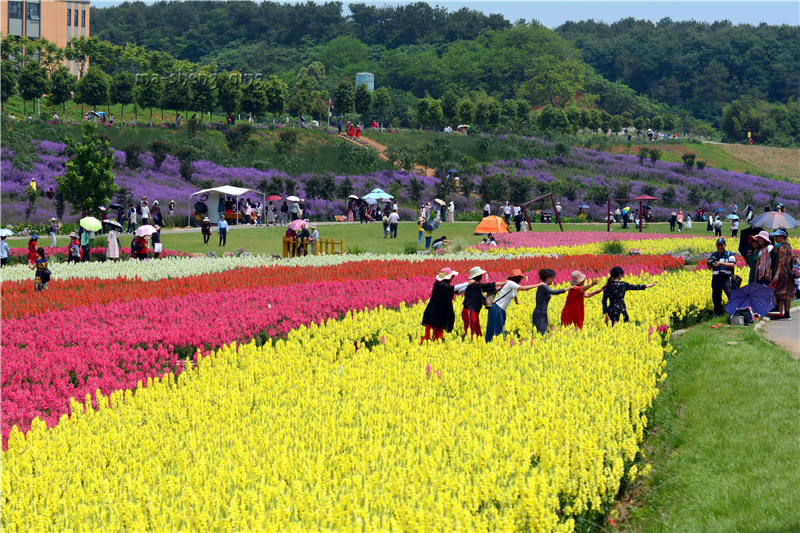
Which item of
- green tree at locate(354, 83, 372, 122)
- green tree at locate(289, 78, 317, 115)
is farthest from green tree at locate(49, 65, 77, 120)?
green tree at locate(354, 83, 372, 122)

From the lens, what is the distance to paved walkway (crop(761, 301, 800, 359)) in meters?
10.8

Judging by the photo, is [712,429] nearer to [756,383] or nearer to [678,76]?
[756,383]

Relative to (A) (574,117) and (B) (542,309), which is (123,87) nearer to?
(A) (574,117)

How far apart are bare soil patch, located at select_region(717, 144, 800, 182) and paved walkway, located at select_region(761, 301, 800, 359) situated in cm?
8565

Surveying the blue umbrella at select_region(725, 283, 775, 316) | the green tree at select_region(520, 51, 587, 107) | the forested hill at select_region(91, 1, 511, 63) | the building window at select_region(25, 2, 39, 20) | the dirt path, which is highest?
the forested hill at select_region(91, 1, 511, 63)

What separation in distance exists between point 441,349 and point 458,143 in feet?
209

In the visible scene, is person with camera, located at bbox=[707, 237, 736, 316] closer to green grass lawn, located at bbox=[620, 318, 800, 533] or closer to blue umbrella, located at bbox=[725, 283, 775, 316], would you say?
blue umbrella, located at bbox=[725, 283, 775, 316]

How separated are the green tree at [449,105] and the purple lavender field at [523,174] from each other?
13.5m

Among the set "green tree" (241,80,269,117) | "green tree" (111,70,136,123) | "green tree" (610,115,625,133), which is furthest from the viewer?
"green tree" (610,115,625,133)

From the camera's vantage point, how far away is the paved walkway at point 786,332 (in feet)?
35.4

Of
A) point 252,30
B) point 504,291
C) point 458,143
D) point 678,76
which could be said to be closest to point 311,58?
point 252,30

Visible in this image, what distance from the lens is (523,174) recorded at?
63.7 metres

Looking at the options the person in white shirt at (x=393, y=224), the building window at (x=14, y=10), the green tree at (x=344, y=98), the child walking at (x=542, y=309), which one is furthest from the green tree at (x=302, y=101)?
the child walking at (x=542, y=309)

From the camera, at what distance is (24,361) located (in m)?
10.1
